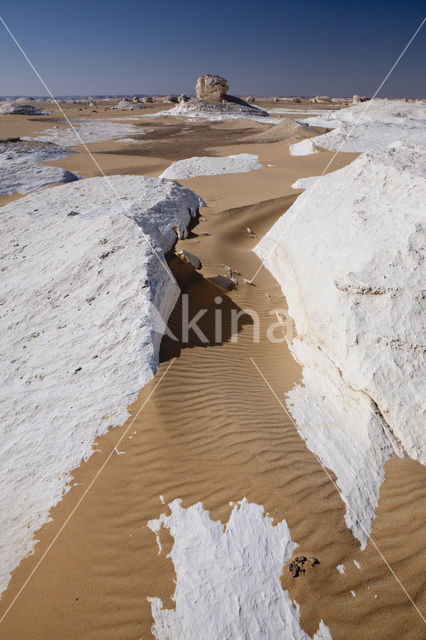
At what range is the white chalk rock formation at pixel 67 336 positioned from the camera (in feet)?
10.6

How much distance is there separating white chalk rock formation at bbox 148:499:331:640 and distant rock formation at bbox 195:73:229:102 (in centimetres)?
5142

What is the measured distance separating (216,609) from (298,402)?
2.31 m

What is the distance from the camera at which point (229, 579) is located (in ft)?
8.50

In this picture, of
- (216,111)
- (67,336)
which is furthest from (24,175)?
(216,111)

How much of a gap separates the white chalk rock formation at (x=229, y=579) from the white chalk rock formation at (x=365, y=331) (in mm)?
899

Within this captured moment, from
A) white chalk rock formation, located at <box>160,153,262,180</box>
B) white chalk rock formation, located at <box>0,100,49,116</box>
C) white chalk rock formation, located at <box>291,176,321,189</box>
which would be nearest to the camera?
white chalk rock formation, located at <box>291,176,321,189</box>

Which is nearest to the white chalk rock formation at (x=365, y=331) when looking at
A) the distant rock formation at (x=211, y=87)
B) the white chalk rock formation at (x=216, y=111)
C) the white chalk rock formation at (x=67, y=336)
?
the white chalk rock formation at (x=67, y=336)

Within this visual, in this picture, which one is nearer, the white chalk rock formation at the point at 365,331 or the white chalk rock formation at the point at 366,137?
the white chalk rock formation at the point at 365,331

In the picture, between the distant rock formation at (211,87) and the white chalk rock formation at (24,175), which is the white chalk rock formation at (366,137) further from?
the distant rock formation at (211,87)

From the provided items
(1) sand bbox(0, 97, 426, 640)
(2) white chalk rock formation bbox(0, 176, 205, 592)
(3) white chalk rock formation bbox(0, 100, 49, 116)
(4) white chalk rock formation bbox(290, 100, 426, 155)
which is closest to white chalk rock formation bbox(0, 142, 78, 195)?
(2) white chalk rock formation bbox(0, 176, 205, 592)

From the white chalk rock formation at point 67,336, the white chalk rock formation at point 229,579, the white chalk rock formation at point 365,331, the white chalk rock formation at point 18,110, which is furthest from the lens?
the white chalk rock formation at point 18,110

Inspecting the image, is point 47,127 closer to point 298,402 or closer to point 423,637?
point 298,402

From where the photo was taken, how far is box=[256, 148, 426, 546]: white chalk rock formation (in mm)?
3736

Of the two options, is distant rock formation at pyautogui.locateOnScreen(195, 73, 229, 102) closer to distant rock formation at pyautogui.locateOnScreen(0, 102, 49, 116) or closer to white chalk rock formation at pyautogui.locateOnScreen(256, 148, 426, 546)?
distant rock formation at pyautogui.locateOnScreen(0, 102, 49, 116)
